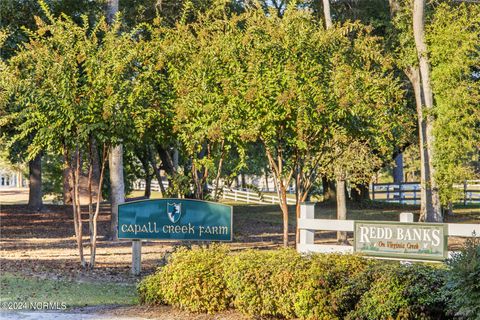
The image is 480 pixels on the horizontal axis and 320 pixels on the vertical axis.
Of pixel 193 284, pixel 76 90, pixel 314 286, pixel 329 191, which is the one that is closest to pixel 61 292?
pixel 193 284

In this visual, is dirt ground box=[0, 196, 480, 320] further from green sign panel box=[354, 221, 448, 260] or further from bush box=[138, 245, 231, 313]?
green sign panel box=[354, 221, 448, 260]

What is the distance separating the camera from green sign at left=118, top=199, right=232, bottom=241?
14.8m

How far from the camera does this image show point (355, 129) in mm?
16391

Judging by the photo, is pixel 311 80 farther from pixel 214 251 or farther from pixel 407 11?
pixel 407 11

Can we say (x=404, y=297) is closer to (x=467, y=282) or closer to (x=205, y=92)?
(x=467, y=282)

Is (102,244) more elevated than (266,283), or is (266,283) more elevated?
(102,244)

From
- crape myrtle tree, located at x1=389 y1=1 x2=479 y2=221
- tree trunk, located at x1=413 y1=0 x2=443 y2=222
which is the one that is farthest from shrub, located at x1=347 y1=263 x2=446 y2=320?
crape myrtle tree, located at x1=389 y1=1 x2=479 y2=221

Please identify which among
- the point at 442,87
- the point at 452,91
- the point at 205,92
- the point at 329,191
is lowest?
the point at 329,191

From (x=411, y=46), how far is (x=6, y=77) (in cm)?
1650

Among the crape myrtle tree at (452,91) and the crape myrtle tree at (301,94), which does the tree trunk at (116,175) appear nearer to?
the crape myrtle tree at (301,94)

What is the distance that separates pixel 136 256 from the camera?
52.9 ft

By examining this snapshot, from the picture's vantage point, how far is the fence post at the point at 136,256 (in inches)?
626

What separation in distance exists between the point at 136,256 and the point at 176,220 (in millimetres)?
1518

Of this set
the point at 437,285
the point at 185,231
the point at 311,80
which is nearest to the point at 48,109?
the point at 185,231
